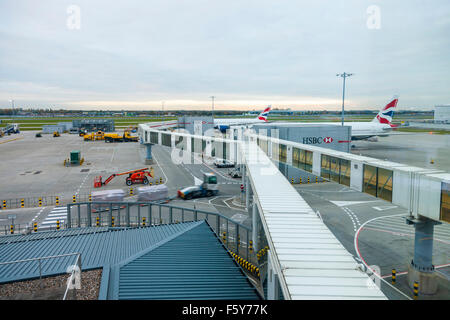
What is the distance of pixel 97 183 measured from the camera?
3775cm

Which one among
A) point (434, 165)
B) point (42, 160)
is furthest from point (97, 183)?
point (434, 165)

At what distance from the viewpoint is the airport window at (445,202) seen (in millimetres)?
12609

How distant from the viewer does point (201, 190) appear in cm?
3316

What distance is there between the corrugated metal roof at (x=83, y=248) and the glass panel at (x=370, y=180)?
10.1m

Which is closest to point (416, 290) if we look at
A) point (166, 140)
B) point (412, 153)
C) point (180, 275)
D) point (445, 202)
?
point (445, 202)

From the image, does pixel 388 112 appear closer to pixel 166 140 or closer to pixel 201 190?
pixel 166 140

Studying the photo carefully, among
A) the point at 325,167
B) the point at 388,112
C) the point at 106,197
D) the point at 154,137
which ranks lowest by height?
the point at 106,197

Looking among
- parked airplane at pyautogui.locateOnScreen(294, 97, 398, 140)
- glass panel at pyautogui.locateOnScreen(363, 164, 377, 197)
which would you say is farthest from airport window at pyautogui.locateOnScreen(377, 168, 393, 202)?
parked airplane at pyautogui.locateOnScreen(294, 97, 398, 140)

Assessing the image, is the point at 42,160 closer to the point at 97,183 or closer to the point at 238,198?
the point at 97,183

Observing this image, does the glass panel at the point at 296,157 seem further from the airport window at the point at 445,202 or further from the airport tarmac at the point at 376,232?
the airport window at the point at 445,202

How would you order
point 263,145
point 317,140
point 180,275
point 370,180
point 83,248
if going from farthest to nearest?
point 317,140, point 263,145, point 370,180, point 83,248, point 180,275

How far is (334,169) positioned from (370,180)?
14.7 ft

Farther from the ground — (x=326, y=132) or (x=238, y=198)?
(x=326, y=132)
